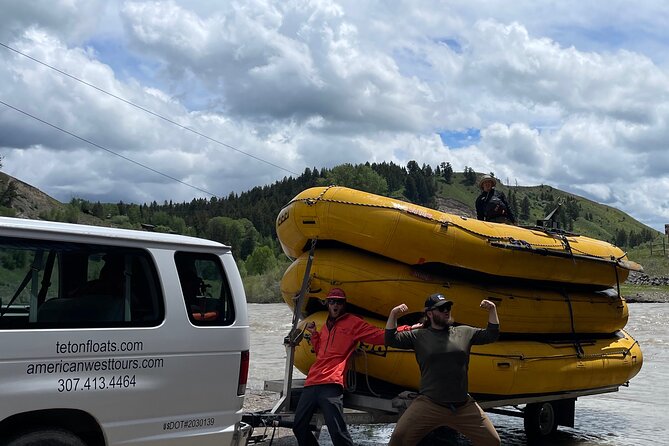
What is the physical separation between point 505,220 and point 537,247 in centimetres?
130

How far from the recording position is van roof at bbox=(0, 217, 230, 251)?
16.3 feet

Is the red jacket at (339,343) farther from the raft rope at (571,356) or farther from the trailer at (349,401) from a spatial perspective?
the raft rope at (571,356)

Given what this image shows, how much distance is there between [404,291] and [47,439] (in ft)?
12.6

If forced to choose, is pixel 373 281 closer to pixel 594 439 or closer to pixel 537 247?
pixel 537 247

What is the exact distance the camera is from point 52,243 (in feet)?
17.0

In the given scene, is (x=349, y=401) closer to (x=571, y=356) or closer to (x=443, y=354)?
(x=443, y=354)

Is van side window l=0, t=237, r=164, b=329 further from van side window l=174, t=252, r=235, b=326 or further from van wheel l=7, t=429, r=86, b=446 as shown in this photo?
van wheel l=7, t=429, r=86, b=446

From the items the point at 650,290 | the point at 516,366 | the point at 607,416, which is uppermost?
the point at 650,290

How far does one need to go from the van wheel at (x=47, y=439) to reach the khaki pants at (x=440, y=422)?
276 cm

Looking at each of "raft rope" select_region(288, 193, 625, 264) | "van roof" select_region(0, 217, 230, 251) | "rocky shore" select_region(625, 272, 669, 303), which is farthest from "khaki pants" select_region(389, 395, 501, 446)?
"rocky shore" select_region(625, 272, 669, 303)

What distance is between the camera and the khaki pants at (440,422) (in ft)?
21.4

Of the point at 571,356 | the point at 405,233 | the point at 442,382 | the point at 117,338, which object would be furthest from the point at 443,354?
the point at 571,356

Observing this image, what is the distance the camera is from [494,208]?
9758 mm

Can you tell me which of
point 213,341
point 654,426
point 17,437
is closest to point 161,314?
point 213,341
